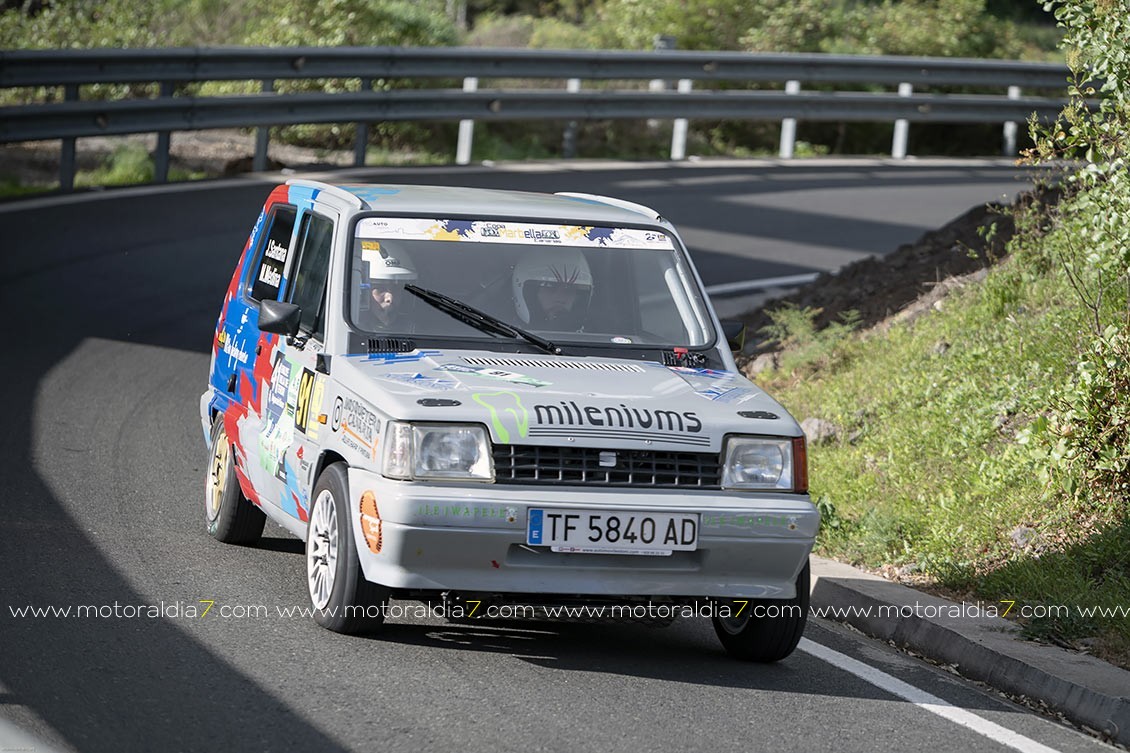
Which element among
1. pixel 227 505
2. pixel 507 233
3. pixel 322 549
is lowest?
pixel 227 505

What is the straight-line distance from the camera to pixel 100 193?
1642cm

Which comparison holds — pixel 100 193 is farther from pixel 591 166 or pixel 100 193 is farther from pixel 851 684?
pixel 851 684

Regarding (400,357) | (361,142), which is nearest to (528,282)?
(400,357)

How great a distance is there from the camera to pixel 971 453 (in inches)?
358

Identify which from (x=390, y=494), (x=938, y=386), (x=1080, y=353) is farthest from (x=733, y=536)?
(x=938, y=386)

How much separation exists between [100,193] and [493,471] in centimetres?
1136

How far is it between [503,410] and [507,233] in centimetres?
147

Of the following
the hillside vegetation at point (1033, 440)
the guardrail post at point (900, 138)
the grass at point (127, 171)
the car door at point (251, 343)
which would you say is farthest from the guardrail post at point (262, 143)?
the guardrail post at point (900, 138)

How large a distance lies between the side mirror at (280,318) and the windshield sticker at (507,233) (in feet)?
1.43

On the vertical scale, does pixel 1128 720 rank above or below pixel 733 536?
below

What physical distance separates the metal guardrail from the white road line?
430 inches

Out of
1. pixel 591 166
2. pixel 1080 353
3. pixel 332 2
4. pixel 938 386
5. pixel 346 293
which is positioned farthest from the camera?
pixel 332 2

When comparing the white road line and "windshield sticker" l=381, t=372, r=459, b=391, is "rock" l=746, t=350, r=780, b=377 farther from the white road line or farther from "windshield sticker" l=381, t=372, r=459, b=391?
"windshield sticker" l=381, t=372, r=459, b=391

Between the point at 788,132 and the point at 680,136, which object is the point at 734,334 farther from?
the point at 788,132
